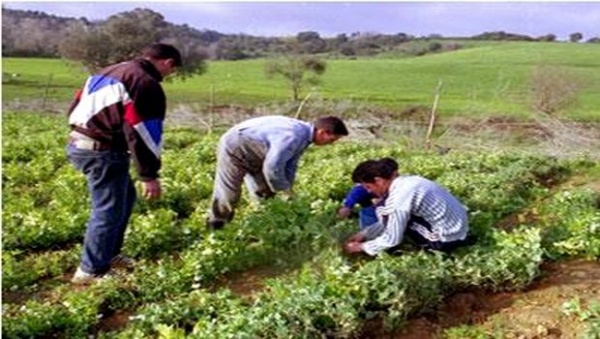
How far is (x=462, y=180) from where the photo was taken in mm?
9688

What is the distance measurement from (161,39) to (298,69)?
8298mm

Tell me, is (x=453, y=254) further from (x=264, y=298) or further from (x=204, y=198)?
(x=204, y=198)

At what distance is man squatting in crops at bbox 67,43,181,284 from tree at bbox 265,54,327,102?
1562 inches

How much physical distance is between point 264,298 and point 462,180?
4899 millimetres

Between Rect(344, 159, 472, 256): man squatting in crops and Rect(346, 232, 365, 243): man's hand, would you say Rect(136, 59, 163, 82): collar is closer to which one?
Rect(344, 159, 472, 256): man squatting in crops

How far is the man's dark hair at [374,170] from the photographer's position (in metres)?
6.16

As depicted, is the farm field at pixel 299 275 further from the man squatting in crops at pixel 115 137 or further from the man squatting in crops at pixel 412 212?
the man squatting in crops at pixel 115 137

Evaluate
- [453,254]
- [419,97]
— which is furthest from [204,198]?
[419,97]

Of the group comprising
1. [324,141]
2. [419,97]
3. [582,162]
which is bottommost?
[419,97]

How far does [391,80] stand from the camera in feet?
159

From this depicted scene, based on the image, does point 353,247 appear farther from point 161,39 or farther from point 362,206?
point 161,39

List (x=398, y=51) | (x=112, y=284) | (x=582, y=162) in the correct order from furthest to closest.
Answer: (x=398, y=51) → (x=582, y=162) → (x=112, y=284)

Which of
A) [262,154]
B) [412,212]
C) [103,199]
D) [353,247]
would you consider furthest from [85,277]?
[412,212]

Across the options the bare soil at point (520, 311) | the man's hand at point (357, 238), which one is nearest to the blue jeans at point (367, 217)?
the man's hand at point (357, 238)
